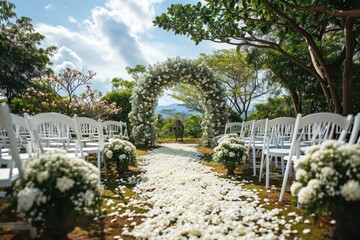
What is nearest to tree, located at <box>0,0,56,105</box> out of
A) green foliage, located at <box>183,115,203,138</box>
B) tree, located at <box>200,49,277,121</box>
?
green foliage, located at <box>183,115,203,138</box>

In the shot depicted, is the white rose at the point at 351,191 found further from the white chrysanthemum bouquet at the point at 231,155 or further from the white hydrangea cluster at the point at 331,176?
the white chrysanthemum bouquet at the point at 231,155

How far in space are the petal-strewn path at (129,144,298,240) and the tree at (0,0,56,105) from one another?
11.7 metres

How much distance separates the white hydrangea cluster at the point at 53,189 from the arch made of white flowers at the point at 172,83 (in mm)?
8537

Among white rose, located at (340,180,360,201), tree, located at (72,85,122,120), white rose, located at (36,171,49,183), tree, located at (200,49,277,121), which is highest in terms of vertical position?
tree, located at (200,49,277,121)

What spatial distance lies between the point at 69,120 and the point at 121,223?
1.18 metres

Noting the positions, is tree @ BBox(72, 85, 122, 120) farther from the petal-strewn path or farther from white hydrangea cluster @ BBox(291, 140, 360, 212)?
white hydrangea cluster @ BBox(291, 140, 360, 212)

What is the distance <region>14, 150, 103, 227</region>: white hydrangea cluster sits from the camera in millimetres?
1762

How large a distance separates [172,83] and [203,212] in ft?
27.3

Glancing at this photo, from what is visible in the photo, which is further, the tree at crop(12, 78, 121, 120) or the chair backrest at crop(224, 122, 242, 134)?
the tree at crop(12, 78, 121, 120)

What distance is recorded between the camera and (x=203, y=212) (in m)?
2.88

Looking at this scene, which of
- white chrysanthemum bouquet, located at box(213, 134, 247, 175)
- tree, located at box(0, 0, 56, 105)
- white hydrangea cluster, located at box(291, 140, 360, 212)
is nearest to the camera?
white hydrangea cluster, located at box(291, 140, 360, 212)

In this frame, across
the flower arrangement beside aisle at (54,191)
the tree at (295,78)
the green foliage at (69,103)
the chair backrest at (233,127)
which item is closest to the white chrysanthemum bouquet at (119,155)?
the flower arrangement beside aisle at (54,191)

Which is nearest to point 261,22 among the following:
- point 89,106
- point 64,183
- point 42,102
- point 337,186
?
point 337,186

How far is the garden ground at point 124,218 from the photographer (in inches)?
92.4
